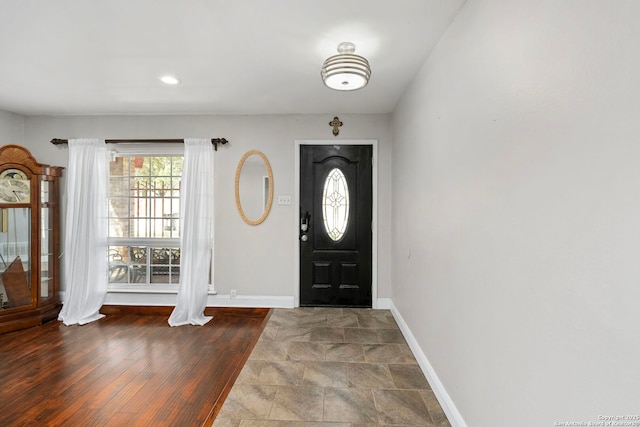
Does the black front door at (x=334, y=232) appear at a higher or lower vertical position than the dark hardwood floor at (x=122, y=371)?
higher

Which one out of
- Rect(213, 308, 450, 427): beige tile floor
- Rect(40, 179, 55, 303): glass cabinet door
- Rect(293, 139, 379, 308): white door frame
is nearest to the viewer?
Rect(213, 308, 450, 427): beige tile floor

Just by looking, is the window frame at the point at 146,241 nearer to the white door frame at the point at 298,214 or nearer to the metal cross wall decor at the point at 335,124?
the white door frame at the point at 298,214

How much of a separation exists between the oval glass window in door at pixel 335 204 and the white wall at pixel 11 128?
153 inches

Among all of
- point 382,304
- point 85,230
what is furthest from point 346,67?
point 85,230

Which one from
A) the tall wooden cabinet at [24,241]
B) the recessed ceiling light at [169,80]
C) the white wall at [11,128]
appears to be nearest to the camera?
the recessed ceiling light at [169,80]

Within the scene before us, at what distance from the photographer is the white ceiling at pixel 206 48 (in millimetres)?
1861

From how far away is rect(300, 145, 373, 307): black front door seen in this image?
4.00 meters

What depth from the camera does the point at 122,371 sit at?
2.60 metres

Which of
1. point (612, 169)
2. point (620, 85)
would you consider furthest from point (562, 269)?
point (620, 85)

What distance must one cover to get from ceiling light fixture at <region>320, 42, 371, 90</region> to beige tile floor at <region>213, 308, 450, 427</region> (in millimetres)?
2204

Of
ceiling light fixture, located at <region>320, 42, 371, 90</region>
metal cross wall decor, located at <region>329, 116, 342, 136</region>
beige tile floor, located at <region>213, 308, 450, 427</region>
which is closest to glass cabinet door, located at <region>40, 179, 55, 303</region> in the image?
beige tile floor, located at <region>213, 308, 450, 427</region>

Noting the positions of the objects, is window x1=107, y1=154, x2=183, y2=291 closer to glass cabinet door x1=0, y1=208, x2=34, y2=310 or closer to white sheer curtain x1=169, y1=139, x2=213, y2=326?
white sheer curtain x1=169, y1=139, x2=213, y2=326

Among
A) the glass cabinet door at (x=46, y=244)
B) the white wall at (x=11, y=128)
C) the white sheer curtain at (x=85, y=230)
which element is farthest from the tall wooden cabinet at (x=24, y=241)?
the white wall at (x=11, y=128)

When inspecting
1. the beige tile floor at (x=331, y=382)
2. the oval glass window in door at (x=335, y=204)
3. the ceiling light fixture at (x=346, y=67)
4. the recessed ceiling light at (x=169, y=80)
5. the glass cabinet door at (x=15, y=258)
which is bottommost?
the beige tile floor at (x=331, y=382)
